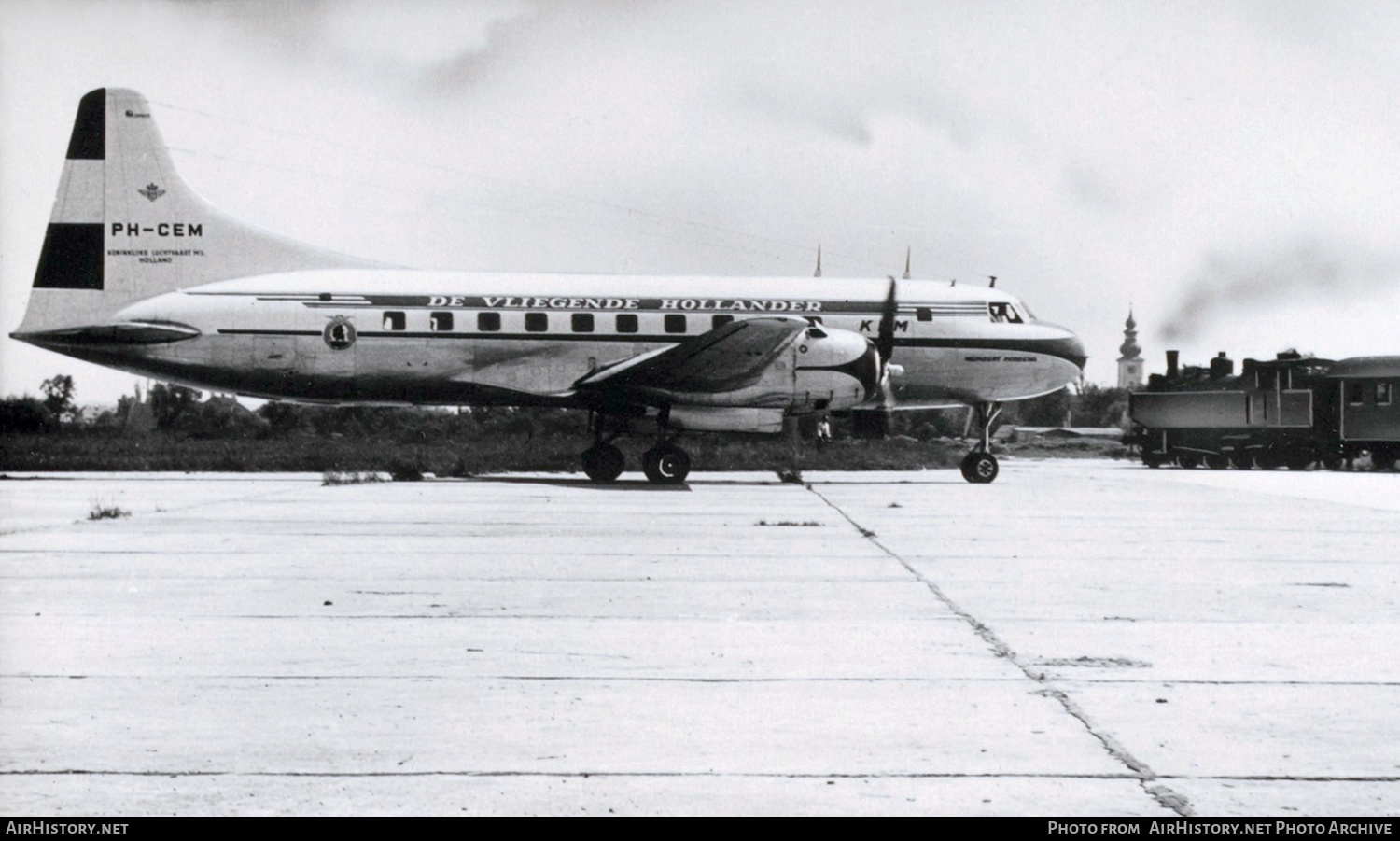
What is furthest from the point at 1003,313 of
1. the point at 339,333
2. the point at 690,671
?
the point at 690,671

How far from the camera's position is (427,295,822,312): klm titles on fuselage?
23844 mm

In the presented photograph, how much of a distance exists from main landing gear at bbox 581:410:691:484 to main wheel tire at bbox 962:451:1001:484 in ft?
19.1

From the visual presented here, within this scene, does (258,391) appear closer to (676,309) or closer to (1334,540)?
(676,309)

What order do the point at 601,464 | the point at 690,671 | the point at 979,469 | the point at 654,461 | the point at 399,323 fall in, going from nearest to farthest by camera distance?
the point at 690,671
the point at 654,461
the point at 399,323
the point at 601,464
the point at 979,469

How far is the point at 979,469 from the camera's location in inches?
1001

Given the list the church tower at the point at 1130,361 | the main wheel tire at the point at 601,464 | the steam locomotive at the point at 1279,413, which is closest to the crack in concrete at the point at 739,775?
the main wheel tire at the point at 601,464

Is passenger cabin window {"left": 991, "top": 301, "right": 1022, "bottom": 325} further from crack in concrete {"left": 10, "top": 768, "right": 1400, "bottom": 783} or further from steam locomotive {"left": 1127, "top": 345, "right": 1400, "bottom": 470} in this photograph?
crack in concrete {"left": 10, "top": 768, "right": 1400, "bottom": 783}

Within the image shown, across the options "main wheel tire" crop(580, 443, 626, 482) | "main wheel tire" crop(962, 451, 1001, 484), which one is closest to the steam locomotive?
"main wheel tire" crop(962, 451, 1001, 484)

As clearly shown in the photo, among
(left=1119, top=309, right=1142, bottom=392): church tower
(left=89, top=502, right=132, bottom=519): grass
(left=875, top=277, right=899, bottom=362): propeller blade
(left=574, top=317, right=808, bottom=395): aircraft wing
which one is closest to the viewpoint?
(left=89, top=502, right=132, bottom=519): grass

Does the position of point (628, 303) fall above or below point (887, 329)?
above

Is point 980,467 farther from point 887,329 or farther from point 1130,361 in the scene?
point 1130,361

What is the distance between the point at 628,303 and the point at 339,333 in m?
5.36

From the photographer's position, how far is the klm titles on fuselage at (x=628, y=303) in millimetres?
23844
